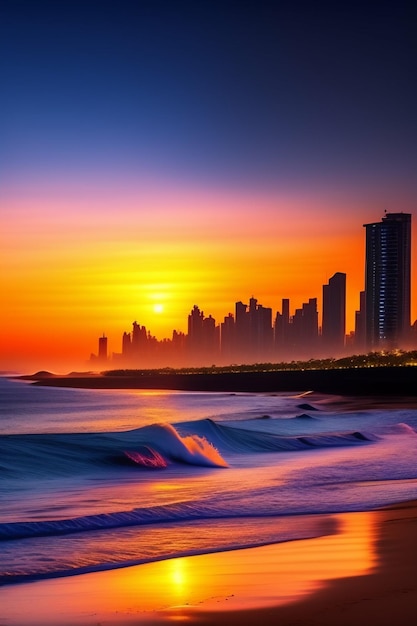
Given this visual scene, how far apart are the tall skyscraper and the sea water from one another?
474 ft

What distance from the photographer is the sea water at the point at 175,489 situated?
987cm

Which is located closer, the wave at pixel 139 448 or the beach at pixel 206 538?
the beach at pixel 206 538

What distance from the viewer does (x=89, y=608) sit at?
6750mm

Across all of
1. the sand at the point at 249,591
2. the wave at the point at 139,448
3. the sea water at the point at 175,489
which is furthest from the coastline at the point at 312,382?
the sand at the point at 249,591

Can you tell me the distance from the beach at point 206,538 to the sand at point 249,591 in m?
0.02

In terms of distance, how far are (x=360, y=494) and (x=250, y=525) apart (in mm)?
3533

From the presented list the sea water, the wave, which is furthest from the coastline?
the sea water

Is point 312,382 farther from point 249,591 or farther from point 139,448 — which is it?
point 249,591

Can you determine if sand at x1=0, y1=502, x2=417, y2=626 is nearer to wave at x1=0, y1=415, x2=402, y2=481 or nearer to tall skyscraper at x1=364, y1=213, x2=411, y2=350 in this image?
wave at x1=0, y1=415, x2=402, y2=481

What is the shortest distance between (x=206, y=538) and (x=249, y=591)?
127 inches

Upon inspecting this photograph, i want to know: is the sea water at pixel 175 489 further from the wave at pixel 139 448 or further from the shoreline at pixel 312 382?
the shoreline at pixel 312 382

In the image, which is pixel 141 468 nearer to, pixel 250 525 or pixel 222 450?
pixel 222 450

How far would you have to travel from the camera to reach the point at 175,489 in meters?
15.4

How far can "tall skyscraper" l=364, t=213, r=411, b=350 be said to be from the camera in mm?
174375
